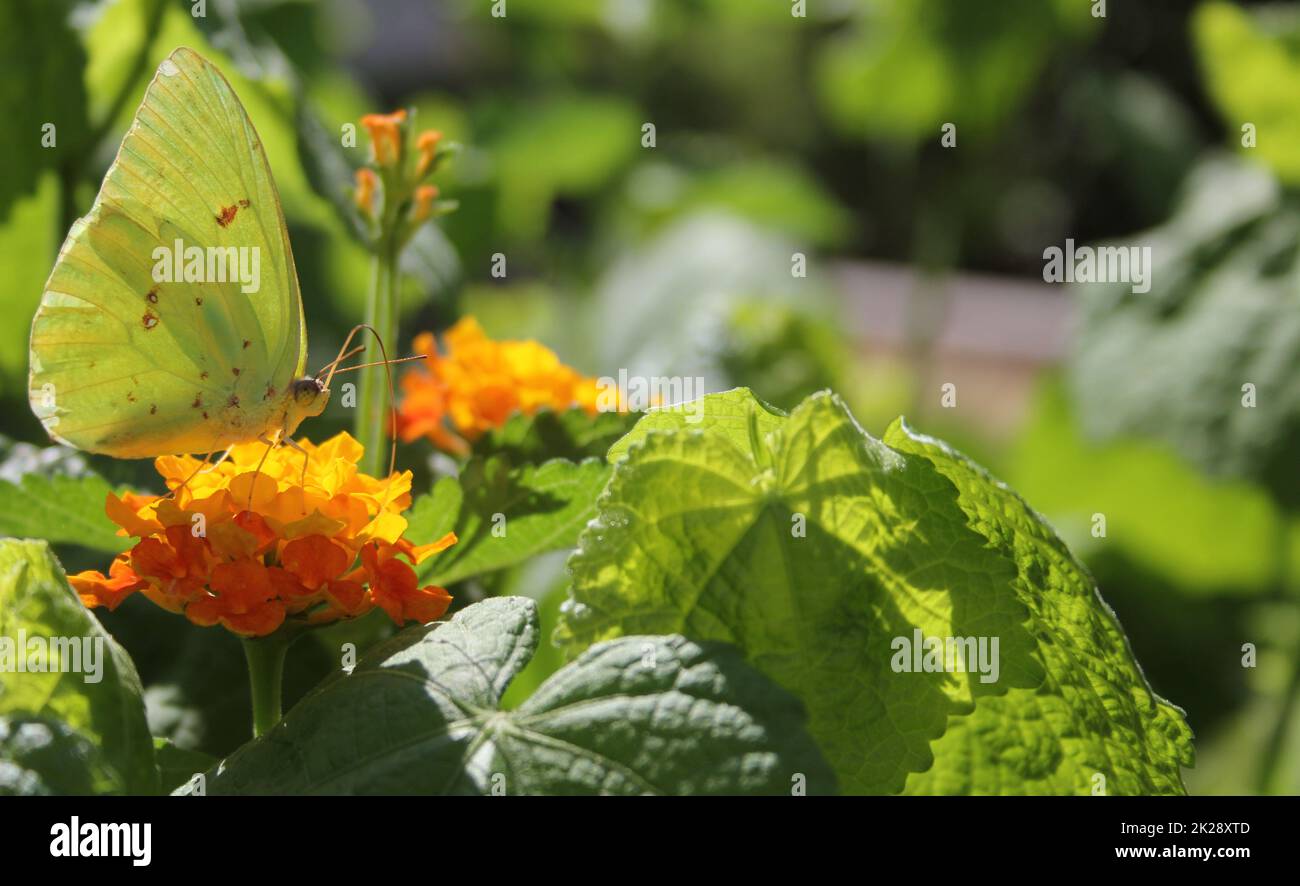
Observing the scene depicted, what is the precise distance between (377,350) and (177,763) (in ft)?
0.98

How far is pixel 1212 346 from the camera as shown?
1.52m

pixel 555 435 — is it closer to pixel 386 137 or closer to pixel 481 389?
pixel 481 389

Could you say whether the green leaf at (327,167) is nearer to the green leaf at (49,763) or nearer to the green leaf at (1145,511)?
the green leaf at (49,763)

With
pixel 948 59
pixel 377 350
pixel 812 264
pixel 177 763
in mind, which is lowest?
pixel 177 763

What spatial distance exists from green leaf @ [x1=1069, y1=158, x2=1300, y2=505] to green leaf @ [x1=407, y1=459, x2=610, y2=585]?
1.01m

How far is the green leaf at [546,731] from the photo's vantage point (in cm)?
50

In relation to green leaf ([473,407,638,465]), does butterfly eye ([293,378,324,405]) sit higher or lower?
higher

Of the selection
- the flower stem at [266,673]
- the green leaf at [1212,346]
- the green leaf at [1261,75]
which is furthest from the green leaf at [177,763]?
the green leaf at [1261,75]

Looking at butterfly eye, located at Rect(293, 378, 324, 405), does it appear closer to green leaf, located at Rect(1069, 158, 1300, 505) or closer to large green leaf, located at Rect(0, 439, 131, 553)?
large green leaf, located at Rect(0, 439, 131, 553)

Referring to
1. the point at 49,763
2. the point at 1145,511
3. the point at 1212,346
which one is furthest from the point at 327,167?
the point at 1145,511

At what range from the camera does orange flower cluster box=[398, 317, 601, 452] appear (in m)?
0.80

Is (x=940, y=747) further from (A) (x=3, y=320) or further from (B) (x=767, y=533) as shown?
(A) (x=3, y=320)

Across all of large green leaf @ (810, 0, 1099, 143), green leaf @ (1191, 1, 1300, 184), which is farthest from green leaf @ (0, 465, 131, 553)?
large green leaf @ (810, 0, 1099, 143)
